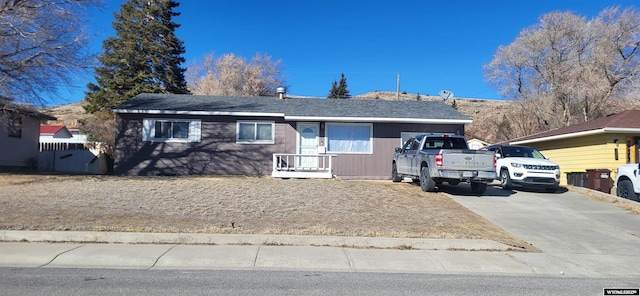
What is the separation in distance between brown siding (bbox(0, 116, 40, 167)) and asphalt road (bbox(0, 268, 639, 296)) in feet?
65.1

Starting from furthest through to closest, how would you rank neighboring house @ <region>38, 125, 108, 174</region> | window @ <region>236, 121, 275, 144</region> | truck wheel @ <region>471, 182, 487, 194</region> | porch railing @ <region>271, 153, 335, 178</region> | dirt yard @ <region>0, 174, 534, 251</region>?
neighboring house @ <region>38, 125, 108, 174</region>
window @ <region>236, 121, 275, 144</region>
porch railing @ <region>271, 153, 335, 178</region>
truck wheel @ <region>471, 182, 487, 194</region>
dirt yard @ <region>0, 174, 534, 251</region>

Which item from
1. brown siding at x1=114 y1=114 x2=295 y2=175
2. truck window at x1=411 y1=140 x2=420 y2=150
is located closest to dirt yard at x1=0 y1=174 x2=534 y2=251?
truck window at x1=411 y1=140 x2=420 y2=150

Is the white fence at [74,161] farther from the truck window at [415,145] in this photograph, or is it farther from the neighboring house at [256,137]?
the truck window at [415,145]

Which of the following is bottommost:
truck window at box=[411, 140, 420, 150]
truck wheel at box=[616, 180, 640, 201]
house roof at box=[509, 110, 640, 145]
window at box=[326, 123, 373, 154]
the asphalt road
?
the asphalt road

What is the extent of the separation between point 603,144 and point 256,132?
1470cm

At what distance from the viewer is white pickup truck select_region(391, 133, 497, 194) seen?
13594 mm

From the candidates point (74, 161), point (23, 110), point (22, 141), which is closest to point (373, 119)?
point (74, 161)

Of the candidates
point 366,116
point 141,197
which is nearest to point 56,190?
point 141,197

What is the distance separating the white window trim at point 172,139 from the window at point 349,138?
5.66 metres

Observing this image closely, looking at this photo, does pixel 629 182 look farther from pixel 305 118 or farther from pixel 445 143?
pixel 305 118

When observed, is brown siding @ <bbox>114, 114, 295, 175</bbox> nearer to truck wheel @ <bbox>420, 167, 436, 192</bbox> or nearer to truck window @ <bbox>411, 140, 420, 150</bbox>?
truck window @ <bbox>411, 140, 420, 150</bbox>

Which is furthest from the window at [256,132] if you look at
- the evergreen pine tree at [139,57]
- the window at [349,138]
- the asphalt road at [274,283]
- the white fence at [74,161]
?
the evergreen pine tree at [139,57]

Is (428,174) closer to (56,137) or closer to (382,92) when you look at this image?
(56,137)

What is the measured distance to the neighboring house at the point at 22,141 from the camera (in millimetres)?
22828
